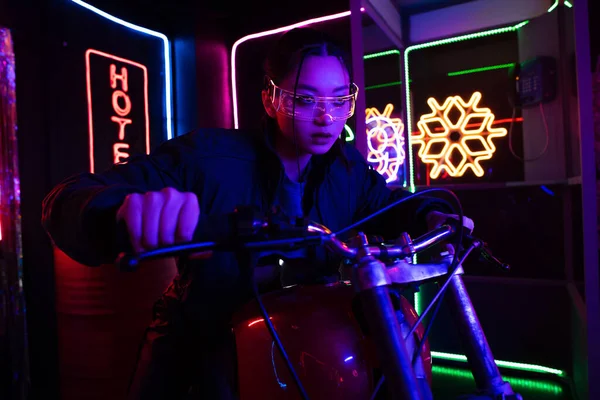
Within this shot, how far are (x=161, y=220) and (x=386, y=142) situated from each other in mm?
3643

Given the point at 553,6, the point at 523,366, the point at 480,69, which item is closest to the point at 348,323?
the point at 523,366

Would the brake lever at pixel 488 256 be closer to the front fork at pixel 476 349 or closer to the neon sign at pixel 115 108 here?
the front fork at pixel 476 349

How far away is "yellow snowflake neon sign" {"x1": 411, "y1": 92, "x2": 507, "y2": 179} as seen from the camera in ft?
12.6

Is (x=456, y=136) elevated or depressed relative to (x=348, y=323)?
elevated

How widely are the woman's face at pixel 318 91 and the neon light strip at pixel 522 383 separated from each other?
2.89 metres

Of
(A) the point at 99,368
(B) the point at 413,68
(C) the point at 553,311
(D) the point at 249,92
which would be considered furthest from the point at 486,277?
(A) the point at 99,368

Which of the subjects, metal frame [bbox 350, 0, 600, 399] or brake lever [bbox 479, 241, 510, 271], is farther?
metal frame [bbox 350, 0, 600, 399]

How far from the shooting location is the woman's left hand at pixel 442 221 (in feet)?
3.69

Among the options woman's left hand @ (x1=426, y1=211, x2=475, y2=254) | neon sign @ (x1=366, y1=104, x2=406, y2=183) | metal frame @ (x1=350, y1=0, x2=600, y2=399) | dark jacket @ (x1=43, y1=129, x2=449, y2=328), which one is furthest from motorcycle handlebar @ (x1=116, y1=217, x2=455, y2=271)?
neon sign @ (x1=366, y1=104, x2=406, y2=183)

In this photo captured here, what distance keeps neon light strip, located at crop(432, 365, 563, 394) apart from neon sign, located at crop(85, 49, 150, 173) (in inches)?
124

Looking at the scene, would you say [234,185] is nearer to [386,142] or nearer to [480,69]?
[386,142]

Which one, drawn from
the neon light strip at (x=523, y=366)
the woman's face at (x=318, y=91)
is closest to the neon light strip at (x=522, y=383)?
the neon light strip at (x=523, y=366)

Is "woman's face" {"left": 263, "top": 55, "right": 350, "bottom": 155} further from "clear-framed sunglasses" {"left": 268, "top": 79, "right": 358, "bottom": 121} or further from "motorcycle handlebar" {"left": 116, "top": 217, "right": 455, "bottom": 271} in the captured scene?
"motorcycle handlebar" {"left": 116, "top": 217, "right": 455, "bottom": 271}

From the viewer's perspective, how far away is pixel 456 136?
3.96 meters
